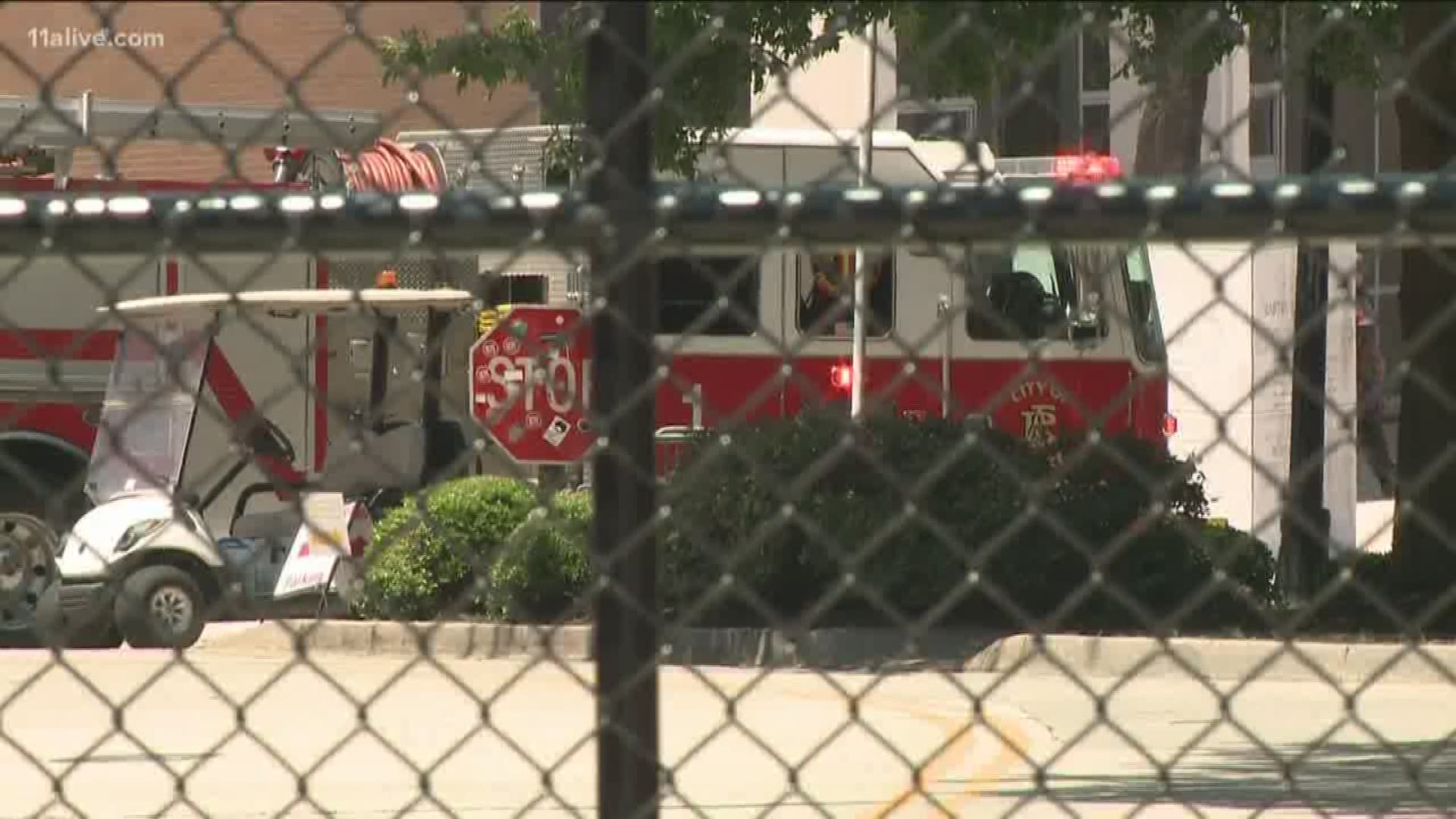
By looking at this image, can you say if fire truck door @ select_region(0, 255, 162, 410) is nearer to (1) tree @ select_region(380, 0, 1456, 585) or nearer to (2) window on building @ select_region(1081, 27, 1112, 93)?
(1) tree @ select_region(380, 0, 1456, 585)

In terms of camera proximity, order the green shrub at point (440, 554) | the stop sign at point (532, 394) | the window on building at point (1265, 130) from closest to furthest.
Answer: the green shrub at point (440, 554) → the stop sign at point (532, 394) → the window on building at point (1265, 130)

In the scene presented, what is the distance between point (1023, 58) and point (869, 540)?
6.54 meters

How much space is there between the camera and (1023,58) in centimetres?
716

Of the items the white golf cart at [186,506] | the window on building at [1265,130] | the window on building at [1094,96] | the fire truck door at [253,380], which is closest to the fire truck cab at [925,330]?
the white golf cart at [186,506]

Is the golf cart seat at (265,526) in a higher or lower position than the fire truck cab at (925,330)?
lower

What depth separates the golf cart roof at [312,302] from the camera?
1631 centimetres

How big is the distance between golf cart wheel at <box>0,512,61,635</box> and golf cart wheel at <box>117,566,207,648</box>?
1102mm

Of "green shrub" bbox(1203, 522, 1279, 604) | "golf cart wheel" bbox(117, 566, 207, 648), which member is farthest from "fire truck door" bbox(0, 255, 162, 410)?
"green shrub" bbox(1203, 522, 1279, 604)

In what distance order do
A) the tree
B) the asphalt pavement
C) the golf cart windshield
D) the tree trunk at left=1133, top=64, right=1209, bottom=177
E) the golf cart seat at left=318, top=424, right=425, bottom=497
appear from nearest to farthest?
the asphalt pavement
the tree
the golf cart seat at left=318, top=424, right=425, bottom=497
the golf cart windshield
the tree trunk at left=1133, top=64, right=1209, bottom=177

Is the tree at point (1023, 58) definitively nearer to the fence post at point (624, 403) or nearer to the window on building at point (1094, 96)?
the fence post at point (624, 403)

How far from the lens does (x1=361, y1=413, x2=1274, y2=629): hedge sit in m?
13.9

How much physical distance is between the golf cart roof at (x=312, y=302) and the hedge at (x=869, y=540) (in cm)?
180

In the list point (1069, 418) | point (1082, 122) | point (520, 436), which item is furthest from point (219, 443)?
point (1082, 122)

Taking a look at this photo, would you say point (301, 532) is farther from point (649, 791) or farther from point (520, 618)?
point (649, 791)
